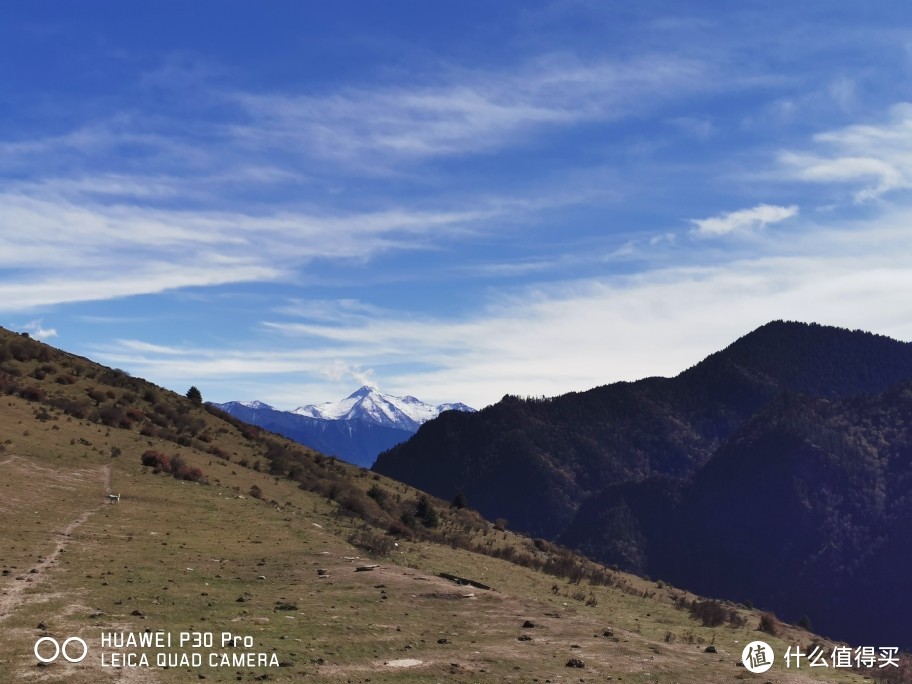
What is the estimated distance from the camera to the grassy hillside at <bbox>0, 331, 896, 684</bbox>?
18.9 meters

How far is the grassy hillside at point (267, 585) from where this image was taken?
18.9m

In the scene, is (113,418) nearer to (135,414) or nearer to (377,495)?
(135,414)

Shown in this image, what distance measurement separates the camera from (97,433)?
165ft

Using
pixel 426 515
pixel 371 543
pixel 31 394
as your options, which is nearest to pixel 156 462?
pixel 31 394

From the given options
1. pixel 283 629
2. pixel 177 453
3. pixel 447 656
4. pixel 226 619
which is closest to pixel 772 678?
pixel 447 656

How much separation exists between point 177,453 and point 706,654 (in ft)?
125

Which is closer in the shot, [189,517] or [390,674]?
[390,674]

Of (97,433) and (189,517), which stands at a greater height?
(97,433)

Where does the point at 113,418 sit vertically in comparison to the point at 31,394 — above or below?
below

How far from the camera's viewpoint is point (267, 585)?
2645 cm

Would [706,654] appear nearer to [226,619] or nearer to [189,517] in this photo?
[226,619]

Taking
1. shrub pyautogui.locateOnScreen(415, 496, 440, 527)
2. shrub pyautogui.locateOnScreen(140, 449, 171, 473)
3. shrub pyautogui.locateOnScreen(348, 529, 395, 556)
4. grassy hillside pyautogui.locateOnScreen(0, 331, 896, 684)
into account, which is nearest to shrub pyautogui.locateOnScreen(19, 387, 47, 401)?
grassy hillside pyautogui.locateOnScreen(0, 331, 896, 684)

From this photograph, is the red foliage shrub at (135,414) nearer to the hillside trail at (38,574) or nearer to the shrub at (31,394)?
the shrub at (31,394)

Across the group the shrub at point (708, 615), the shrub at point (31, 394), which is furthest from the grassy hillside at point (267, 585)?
the shrub at point (708, 615)
